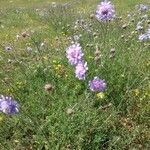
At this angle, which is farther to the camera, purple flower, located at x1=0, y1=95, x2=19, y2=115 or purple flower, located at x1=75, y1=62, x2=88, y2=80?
purple flower, located at x1=75, y1=62, x2=88, y2=80

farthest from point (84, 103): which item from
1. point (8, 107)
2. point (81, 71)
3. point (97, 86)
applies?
point (8, 107)

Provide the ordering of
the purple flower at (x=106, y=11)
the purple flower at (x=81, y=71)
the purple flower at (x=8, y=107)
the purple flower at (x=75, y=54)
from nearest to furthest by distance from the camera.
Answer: the purple flower at (x=8, y=107)
the purple flower at (x=81, y=71)
the purple flower at (x=75, y=54)
the purple flower at (x=106, y=11)

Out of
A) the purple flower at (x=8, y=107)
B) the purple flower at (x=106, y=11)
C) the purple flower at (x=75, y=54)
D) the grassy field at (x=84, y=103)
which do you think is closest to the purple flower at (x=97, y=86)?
the grassy field at (x=84, y=103)

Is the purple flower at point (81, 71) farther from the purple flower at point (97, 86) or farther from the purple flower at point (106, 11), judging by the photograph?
the purple flower at point (106, 11)

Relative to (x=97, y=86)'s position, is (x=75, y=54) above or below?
above

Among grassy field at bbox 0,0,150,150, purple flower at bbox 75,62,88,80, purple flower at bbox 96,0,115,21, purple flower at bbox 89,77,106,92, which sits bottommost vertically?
grassy field at bbox 0,0,150,150

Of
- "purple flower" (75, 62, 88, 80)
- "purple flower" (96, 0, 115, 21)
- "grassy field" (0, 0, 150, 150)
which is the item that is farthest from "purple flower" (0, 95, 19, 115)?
"purple flower" (96, 0, 115, 21)

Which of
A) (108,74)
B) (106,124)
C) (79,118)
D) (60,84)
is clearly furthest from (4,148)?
(108,74)

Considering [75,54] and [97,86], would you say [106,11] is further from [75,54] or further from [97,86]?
[97,86]

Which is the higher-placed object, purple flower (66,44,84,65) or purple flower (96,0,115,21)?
purple flower (66,44,84,65)

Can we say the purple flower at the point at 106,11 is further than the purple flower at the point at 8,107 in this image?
Yes

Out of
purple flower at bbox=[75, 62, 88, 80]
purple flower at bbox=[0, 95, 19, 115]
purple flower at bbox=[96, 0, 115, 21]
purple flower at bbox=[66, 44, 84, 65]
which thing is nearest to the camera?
purple flower at bbox=[0, 95, 19, 115]

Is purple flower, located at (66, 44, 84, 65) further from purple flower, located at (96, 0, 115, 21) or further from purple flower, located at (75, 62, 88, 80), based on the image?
purple flower, located at (96, 0, 115, 21)

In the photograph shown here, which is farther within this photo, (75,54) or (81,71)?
(75,54)
